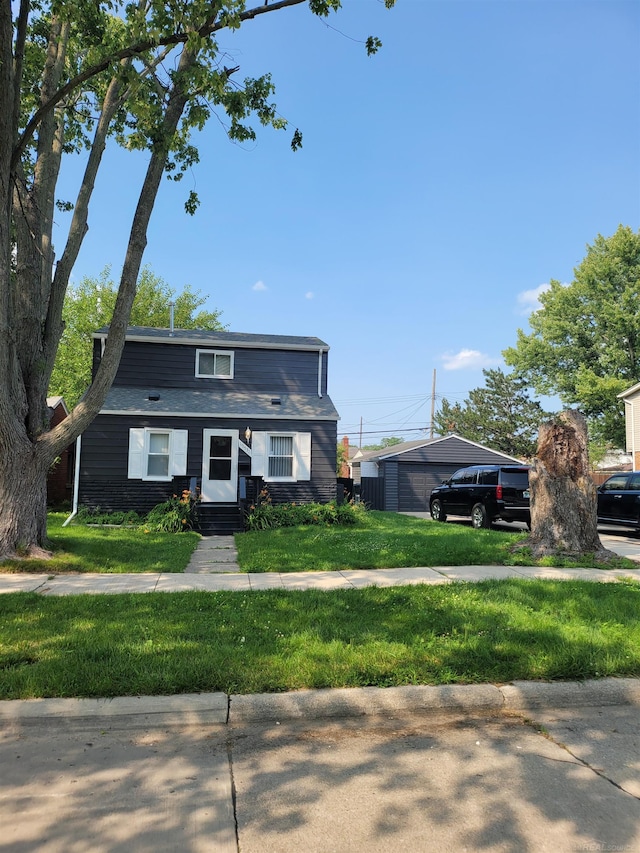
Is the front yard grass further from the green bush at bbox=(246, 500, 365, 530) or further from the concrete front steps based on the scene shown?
the green bush at bbox=(246, 500, 365, 530)

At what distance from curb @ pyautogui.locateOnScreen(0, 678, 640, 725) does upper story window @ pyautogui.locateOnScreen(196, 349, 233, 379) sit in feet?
47.4

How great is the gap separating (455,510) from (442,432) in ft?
114

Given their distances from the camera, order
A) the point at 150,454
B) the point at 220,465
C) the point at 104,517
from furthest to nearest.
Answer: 1. the point at 220,465
2. the point at 150,454
3. the point at 104,517

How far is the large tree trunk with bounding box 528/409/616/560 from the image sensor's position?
9345 millimetres

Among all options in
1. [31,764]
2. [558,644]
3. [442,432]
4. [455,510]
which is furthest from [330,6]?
[442,432]

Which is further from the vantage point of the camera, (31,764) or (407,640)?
(407,640)

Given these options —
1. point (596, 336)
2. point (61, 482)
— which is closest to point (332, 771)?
point (61, 482)

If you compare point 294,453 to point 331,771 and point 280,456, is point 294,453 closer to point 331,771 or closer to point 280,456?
point 280,456

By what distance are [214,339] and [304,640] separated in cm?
1403

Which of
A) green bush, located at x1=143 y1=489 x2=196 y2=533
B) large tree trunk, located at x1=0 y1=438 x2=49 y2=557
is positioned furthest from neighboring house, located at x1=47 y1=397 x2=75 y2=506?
large tree trunk, located at x1=0 y1=438 x2=49 y2=557

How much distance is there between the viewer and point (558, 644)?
4.77m

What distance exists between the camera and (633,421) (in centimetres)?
2673

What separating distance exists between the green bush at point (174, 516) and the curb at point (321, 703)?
9.13 m

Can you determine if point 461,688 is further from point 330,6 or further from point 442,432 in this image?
point 442,432
